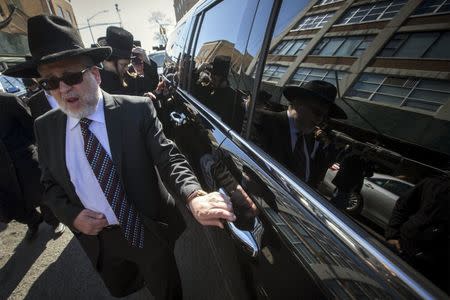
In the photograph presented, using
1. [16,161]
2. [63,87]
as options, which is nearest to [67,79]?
[63,87]

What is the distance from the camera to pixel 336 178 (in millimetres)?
819

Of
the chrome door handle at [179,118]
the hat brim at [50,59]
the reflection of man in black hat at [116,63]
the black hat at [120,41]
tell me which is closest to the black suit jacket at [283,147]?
the hat brim at [50,59]

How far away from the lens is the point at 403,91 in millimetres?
690

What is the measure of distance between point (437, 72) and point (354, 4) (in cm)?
36

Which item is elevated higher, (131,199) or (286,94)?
(286,94)

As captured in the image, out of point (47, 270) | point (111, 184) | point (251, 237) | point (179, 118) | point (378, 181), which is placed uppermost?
point (378, 181)

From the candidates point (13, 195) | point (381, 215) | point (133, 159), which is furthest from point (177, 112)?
point (381, 215)

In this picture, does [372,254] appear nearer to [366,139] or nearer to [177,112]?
[366,139]

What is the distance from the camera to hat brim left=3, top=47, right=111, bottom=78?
1494mm

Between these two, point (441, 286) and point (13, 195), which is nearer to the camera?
point (441, 286)

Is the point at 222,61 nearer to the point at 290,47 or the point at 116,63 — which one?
the point at 290,47

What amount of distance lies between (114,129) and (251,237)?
0.97m

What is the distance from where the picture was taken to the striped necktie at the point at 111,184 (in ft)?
5.09

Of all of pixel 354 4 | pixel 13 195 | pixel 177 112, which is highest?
pixel 354 4
